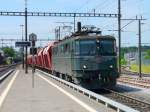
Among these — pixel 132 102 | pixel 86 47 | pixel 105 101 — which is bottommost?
pixel 132 102

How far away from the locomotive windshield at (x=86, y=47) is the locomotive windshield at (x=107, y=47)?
412 mm

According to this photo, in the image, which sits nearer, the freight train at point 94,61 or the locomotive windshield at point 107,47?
the freight train at point 94,61

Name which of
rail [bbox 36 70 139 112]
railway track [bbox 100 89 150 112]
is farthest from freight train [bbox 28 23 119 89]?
rail [bbox 36 70 139 112]

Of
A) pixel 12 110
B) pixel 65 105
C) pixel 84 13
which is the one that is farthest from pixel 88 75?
pixel 84 13

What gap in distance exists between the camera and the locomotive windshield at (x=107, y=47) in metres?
28.6

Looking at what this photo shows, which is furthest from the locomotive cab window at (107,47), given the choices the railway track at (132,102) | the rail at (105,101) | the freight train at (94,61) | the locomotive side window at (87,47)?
the rail at (105,101)

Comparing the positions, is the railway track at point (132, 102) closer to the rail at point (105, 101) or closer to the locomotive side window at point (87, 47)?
the rail at point (105, 101)

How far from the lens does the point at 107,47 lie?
28.6 meters

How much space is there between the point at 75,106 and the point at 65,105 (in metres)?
0.66

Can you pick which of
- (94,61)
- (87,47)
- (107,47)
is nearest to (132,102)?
(94,61)

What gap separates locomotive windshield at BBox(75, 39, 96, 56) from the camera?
2852 cm

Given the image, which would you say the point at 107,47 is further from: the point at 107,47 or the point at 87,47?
the point at 87,47

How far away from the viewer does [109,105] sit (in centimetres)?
1875

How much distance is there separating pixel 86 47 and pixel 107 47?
1.19 m
